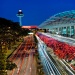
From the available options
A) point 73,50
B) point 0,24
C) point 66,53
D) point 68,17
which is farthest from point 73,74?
point 68,17

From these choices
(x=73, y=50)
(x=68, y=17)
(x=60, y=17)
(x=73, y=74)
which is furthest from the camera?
(x=60, y=17)

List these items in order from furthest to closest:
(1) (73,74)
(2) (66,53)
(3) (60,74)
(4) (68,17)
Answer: (4) (68,17) < (2) (66,53) < (3) (60,74) < (1) (73,74)

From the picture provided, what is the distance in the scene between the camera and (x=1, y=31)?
54.7 metres

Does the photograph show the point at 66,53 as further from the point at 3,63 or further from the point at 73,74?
the point at 73,74

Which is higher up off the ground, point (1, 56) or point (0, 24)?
point (0, 24)

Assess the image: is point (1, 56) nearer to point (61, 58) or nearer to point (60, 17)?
point (61, 58)

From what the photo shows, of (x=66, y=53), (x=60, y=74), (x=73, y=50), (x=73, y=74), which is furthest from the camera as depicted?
(x=66, y=53)

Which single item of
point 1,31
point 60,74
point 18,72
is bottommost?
point 18,72

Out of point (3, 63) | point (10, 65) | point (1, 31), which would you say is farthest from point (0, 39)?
point (3, 63)

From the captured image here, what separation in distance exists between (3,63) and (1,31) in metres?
17.1

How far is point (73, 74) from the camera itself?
25141mm

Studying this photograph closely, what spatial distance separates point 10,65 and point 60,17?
4900 cm

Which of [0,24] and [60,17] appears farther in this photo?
[60,17]

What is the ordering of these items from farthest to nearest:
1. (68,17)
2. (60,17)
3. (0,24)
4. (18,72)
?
(60,17) → (68,17) → (0,24) → (18,72)
